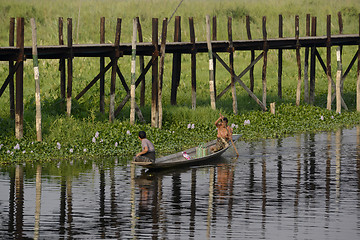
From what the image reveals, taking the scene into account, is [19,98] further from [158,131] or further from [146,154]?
[146,154]

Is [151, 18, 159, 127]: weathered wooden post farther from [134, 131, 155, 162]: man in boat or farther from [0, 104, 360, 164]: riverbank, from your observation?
[134, 131, 155, 162]: man in boat

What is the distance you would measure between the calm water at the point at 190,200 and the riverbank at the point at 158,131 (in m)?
1.06

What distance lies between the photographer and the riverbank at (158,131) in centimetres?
2219

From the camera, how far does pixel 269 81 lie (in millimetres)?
42156

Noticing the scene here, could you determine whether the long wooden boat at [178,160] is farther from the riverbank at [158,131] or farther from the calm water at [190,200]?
the riverbank at [158,131]

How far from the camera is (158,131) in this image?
25.5 metres

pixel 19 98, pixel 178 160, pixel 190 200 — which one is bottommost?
pixel 190 200

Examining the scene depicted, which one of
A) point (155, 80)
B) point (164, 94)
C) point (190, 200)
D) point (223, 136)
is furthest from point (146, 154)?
point (164, 94)

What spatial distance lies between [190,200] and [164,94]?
20.0 metres

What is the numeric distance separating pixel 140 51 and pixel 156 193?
1159cm

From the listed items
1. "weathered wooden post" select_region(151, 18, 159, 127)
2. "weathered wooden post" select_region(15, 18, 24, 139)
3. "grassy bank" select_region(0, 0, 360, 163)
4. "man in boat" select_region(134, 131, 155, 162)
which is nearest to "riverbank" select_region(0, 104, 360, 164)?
"grassy bank" select_region(0, 0, 360, 163)

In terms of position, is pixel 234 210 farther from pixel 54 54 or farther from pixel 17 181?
pixel 54 54

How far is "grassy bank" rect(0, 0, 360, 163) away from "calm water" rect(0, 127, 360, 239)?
73.4 inches

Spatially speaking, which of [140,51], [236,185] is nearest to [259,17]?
[140,51]
